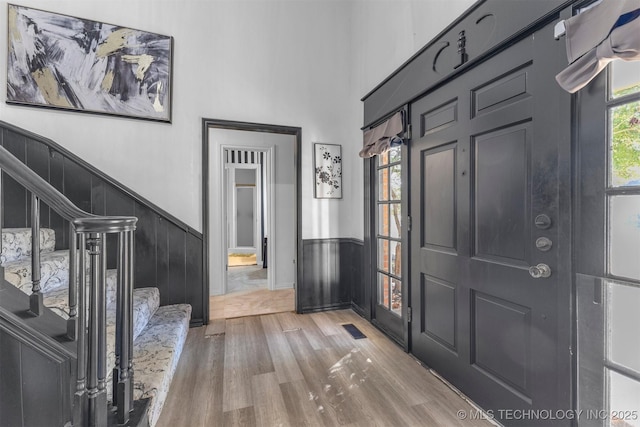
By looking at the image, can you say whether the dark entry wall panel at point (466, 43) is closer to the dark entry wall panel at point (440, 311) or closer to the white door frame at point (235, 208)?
the dark entry wall panel at point (440, 311)

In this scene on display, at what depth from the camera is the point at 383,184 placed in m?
2.71

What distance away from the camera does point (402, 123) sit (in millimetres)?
2262

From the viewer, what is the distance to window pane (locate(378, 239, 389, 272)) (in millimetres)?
2641

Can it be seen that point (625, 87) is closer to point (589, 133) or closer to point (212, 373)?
point (589, 133)

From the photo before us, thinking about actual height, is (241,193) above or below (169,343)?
above

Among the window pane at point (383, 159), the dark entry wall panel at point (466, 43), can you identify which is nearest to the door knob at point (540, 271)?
the dark entry wall panel at point (466, 43)

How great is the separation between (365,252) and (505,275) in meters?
1.56

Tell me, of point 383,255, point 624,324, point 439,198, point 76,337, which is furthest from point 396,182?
point 76,337

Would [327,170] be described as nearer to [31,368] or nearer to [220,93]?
[220,93]

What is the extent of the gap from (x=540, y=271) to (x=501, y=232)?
277 mm

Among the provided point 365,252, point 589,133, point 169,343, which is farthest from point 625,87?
point 169,343

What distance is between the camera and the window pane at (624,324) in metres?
1.01

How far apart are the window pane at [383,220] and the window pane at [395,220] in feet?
0.18

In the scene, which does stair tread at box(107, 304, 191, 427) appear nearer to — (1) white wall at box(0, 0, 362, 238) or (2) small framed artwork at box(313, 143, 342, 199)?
(1) white wall at box(0, 0, 362, 238)
